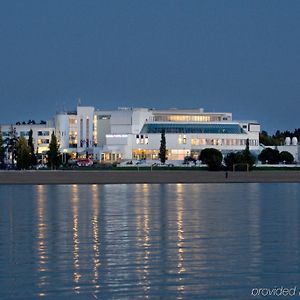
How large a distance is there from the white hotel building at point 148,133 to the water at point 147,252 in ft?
254

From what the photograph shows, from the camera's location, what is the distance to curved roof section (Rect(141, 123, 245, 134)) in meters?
114

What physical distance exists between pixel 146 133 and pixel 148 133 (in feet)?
1.11

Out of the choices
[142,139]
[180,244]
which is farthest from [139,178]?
[180,244]

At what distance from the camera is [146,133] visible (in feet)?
370

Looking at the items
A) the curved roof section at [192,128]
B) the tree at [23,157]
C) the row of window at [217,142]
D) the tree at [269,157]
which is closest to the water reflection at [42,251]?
the tree at [23,157]

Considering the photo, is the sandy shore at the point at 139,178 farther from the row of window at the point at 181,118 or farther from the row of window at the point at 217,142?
the row of window at the point at 181,118

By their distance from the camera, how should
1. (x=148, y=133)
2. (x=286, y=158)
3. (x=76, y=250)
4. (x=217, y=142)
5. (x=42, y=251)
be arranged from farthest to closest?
1. (x=217, y=142)
2. (x=148, y=133)
3. (x=286, y=158)
4. (x=76, y=250)
5. (x=42, y=251)

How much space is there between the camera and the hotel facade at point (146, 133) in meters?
111

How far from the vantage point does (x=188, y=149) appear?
364ft

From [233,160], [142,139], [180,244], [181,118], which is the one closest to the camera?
[180,244]

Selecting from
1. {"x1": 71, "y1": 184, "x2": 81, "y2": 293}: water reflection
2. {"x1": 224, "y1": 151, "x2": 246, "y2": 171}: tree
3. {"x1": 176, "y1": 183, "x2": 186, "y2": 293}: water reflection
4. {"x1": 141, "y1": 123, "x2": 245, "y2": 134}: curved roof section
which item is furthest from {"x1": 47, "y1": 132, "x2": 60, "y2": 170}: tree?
{"x1": 176, "y1": 183, "x2": 186, "y2": 293}: water reflection

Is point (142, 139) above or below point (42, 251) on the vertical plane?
above

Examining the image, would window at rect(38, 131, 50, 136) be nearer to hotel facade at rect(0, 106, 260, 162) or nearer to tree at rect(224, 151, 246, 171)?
hotel facade at rect(0, 106, 260, 162)

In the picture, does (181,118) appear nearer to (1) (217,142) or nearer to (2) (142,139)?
(1) (217,142)
